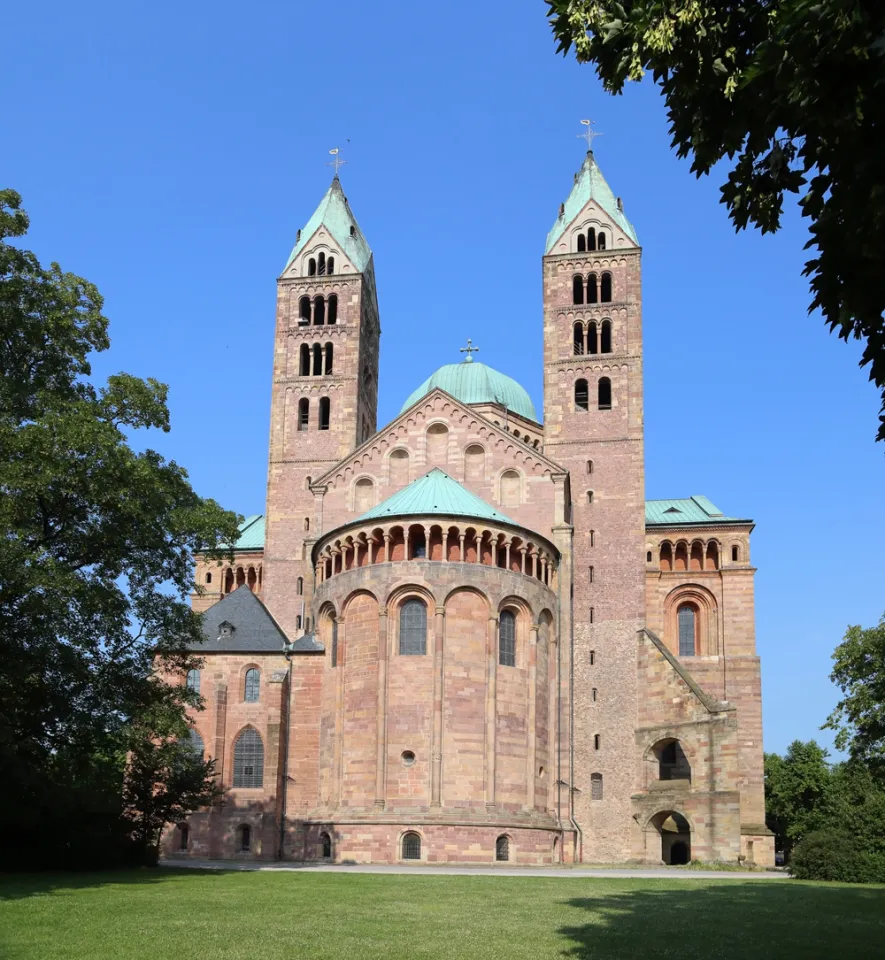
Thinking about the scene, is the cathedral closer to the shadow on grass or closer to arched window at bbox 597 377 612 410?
arched window at bbox 597 377 612 410

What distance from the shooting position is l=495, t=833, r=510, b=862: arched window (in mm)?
45031

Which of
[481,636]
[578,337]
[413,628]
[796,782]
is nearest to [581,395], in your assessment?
[578,337]

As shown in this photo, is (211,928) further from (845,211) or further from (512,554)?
(512,554)

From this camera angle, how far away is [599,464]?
57375 millimetres

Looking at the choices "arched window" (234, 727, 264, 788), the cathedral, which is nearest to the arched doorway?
the cathedral

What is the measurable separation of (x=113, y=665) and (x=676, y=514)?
141 feet

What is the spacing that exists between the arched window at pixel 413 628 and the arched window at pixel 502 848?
8042mm

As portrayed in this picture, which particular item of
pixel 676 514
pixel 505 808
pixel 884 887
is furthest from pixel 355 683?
pixel 676 514

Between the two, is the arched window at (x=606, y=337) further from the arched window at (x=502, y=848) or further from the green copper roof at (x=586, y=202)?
the arched window at (x=502, y=848)

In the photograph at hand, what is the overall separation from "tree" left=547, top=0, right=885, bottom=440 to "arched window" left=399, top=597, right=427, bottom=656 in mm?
35558

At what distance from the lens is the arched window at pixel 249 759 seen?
1969 inches

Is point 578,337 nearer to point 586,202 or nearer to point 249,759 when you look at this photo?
point 586,202

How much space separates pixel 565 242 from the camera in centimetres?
6269

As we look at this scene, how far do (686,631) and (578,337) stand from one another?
17997mm
